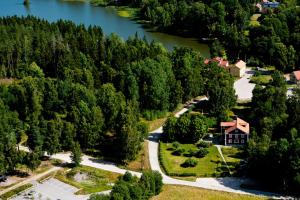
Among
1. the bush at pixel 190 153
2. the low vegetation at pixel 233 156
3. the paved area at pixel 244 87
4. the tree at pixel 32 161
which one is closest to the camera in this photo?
the tree at pixel 32 161

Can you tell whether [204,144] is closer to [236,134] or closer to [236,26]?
[236,134]

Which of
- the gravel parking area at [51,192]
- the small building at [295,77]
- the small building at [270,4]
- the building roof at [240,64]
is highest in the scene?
the small building at [270,4]

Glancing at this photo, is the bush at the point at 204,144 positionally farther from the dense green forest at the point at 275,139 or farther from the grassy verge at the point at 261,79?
the grassy verge at the point at 261,79

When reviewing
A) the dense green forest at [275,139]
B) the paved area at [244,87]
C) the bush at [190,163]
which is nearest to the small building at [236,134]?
the dense green forest at [275,139]

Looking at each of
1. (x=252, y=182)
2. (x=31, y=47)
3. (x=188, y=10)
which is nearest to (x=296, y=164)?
(x=252, y=182)

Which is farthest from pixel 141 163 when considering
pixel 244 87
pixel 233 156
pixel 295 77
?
pixel 295 77

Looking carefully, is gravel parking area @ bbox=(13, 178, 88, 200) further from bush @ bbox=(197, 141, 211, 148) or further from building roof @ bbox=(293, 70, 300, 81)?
building roof @ bbox=(293, 70, 300, 81)
